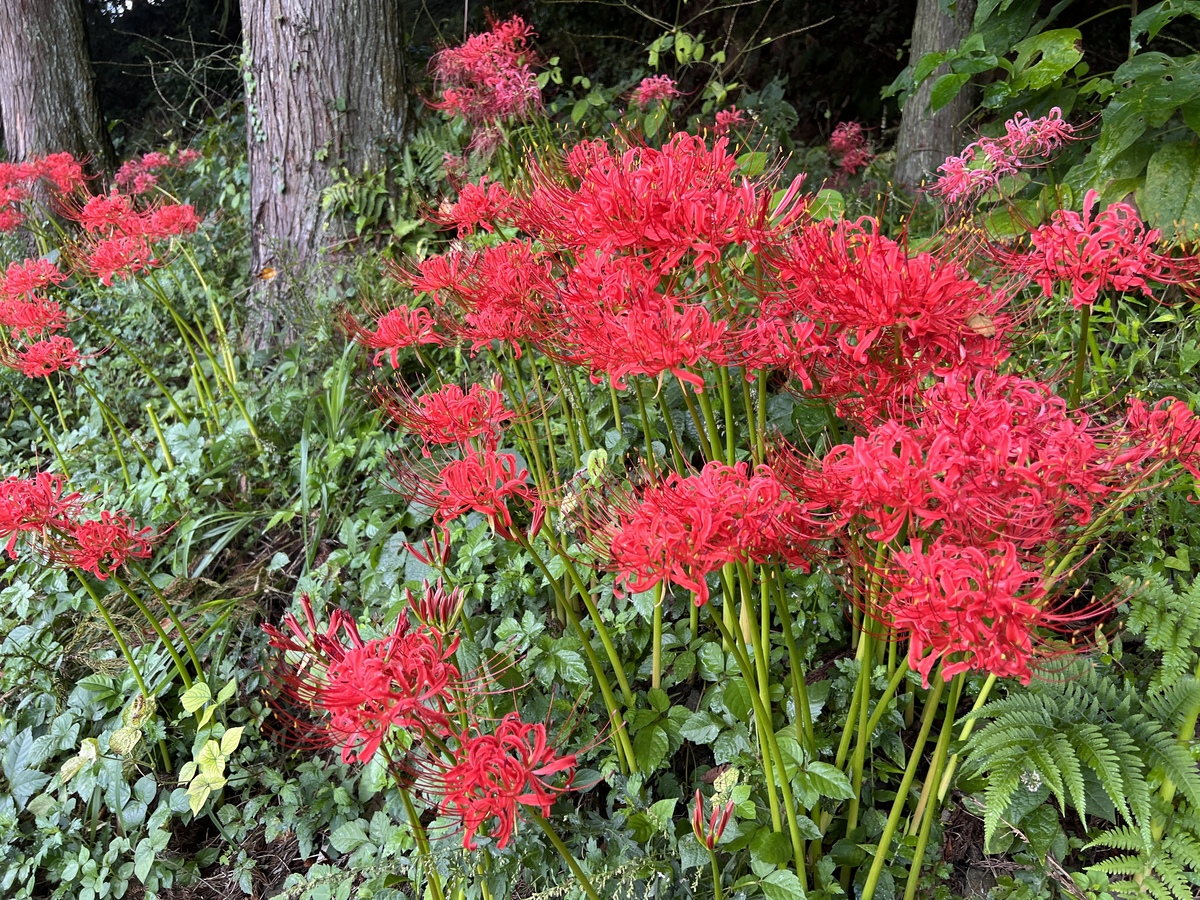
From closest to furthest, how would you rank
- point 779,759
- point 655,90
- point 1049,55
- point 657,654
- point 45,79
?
point 779,759 < point 657,654 < point 1049,55 < point 655,90 < point 45,79


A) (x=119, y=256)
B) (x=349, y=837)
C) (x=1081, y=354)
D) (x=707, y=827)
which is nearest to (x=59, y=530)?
(x=349, y=837)

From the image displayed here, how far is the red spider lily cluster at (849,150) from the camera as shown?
13.1ft

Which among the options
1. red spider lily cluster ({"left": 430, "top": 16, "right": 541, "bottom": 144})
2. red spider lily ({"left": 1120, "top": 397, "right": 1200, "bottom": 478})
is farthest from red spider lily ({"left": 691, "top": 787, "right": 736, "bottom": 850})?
red spider lily cluster ({"left": 430, "top": 16, "right": 541, "bottom": 144})

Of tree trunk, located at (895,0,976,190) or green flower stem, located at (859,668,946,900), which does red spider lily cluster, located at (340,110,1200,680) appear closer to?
green flower stem, located at (859,668,946,900)

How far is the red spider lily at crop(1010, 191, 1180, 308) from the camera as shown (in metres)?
1.21

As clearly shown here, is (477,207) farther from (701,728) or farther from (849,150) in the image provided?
(849,150)

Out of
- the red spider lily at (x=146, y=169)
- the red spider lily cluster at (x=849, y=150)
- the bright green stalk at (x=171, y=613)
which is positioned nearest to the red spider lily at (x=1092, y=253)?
the bright green stalk at (x=171, y=613)

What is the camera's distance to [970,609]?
2.96ft

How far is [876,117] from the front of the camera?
17.2 feet

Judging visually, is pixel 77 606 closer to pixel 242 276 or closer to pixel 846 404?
pixel 242 276

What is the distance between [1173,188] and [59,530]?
270cm

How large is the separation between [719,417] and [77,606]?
214 centimetres

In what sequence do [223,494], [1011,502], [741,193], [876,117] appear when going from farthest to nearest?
[876,117]
[223,494]
[741,193]
[1011,502]

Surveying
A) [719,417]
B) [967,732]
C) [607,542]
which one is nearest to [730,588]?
[607,542]
